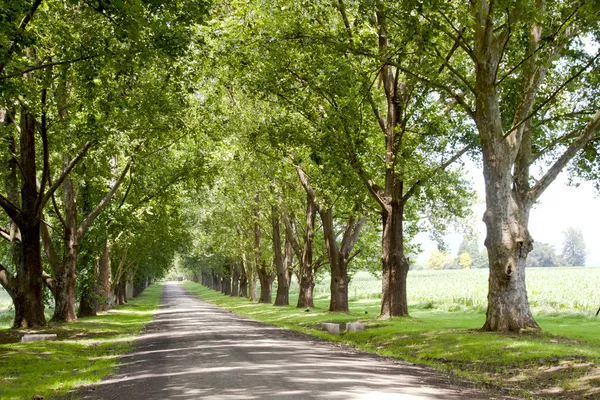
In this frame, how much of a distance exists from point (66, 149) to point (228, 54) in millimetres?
6959

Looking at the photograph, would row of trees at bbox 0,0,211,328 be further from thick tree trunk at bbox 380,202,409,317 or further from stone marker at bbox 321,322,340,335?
stone marker at bbox 321,322,340,335

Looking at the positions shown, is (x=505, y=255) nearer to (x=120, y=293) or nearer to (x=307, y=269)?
(x=307, y=269)

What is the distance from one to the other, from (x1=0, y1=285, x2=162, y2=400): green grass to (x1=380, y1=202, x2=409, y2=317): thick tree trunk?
30.2ft

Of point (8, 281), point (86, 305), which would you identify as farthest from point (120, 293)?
point (8, 281)

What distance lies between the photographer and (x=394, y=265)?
21656mm

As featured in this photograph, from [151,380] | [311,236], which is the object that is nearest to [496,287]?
[151,380]

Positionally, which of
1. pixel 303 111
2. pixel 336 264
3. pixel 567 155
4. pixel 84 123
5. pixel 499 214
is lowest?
pixel 336 264

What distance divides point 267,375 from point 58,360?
6.84m

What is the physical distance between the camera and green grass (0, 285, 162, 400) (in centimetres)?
1091

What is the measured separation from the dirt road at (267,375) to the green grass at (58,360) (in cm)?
64

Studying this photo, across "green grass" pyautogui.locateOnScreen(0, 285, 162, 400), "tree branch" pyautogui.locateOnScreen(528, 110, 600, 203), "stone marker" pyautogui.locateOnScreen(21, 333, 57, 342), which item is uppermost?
"tree branch" pyautogui.locateOnScreen(528, 110, 600, 203)

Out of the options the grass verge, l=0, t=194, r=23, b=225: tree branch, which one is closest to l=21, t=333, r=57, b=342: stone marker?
l=0, t=194, r=23, b=225: tree branch

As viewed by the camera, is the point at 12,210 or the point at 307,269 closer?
the point at 12,210

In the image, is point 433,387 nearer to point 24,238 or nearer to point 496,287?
point 496,287
